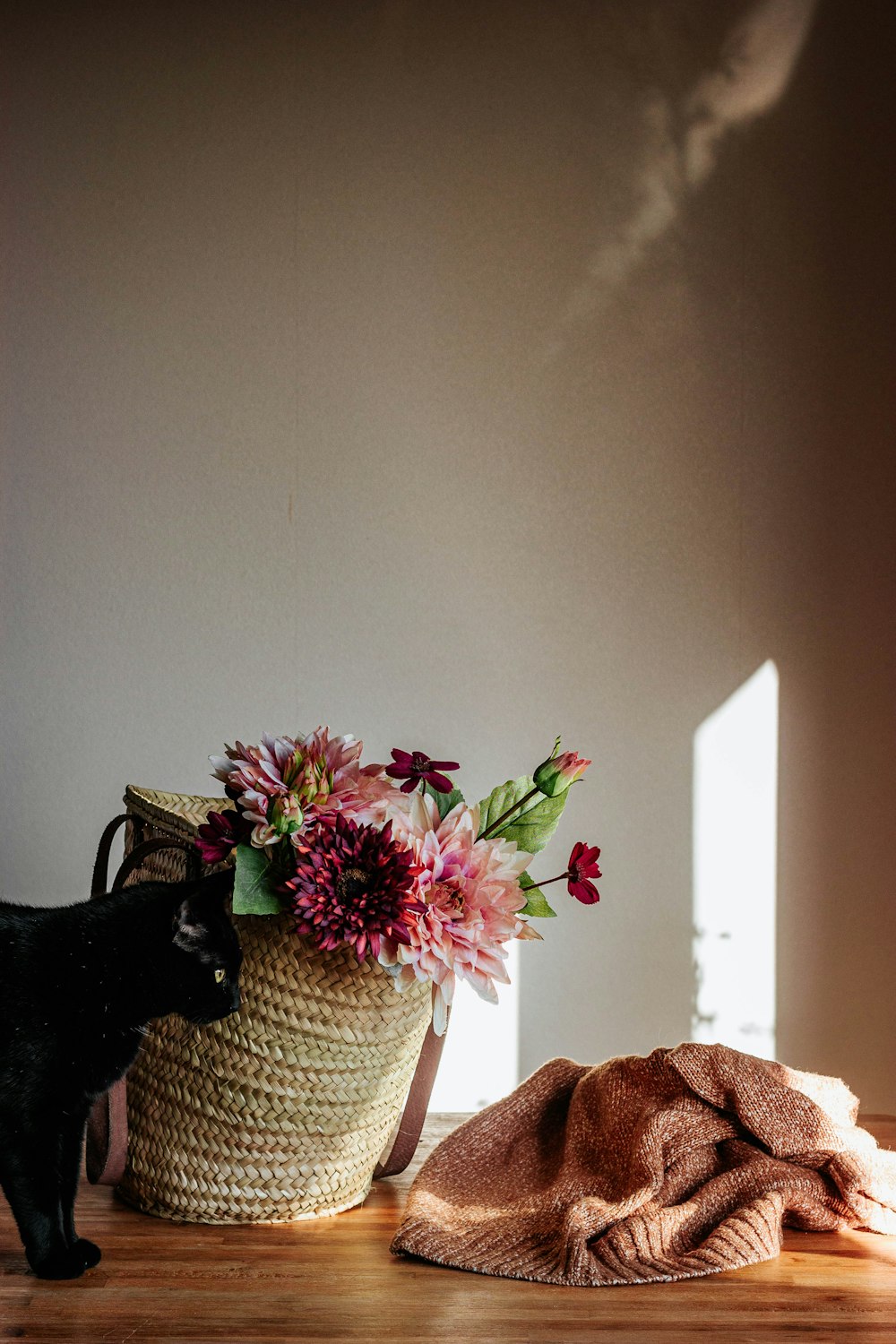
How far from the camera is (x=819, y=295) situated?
1.97 metres

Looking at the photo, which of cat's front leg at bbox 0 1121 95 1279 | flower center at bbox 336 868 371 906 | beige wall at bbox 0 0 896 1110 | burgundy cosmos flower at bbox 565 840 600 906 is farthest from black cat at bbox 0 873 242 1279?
beige wall at bbox 0 0 896 1110

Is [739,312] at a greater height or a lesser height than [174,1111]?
greater

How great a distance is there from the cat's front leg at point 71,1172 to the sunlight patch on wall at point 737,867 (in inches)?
43.7

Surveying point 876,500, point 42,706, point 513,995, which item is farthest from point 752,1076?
point 42,706

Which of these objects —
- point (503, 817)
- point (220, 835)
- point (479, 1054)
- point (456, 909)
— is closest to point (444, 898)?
point (456, 909)

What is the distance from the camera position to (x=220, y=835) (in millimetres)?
1179

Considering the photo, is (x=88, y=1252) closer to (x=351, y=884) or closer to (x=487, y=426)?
(x=351, y=884)

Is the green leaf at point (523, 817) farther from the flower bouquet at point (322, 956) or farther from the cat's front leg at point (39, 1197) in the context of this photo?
the cat's front leg at point (39, 1197)

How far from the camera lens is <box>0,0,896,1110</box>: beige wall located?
1896mm

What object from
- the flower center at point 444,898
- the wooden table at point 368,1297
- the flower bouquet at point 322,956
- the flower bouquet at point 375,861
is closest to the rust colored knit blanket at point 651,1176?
the wooden table at point 368,1297

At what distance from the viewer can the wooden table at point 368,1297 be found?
3.34 feet

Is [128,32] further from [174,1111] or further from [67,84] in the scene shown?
[174,1111]

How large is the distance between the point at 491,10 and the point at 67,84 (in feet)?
2.43

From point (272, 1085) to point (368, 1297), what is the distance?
9.3 inches
